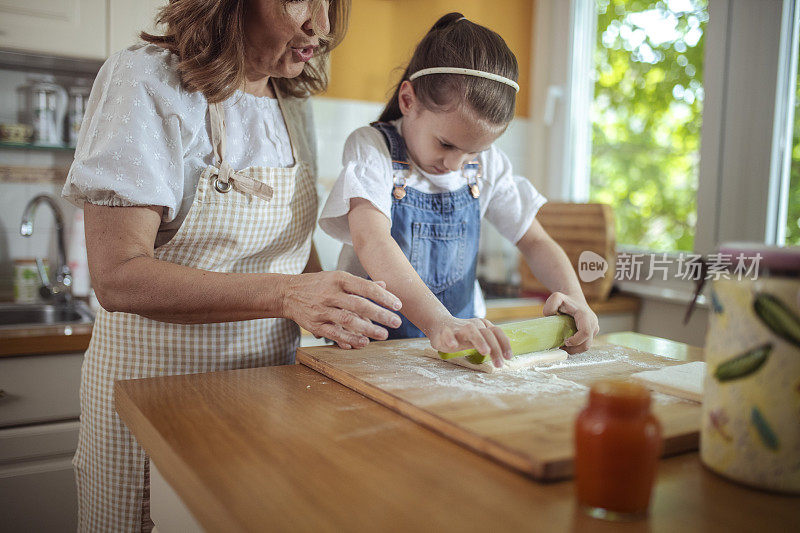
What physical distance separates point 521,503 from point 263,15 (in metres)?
0.86

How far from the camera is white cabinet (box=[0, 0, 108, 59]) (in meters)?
1.70

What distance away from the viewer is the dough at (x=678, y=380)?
79 centimetres

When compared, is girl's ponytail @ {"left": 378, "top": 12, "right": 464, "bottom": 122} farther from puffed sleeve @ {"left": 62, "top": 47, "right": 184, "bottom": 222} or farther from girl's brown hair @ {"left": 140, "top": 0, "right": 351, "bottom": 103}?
puffed sleeve @ {"left": 62, "top": 47, "right": 184, "bottom": 222}

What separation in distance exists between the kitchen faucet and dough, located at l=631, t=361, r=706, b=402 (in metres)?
1.78

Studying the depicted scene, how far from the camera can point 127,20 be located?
6.03 feet

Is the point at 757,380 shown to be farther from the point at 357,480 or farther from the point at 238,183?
the point at 238,183

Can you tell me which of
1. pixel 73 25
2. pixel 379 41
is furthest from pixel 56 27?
pixel 379 41

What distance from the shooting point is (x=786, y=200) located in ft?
6.29

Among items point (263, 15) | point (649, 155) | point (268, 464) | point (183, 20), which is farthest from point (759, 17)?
point (268, 464)

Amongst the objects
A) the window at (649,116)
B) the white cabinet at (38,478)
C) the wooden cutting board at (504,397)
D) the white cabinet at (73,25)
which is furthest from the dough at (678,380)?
the white cabinet at (73,25)

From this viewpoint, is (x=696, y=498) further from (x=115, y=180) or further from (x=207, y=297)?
(x=115, y=180)

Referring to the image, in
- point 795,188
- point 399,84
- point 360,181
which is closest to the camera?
point 360,181

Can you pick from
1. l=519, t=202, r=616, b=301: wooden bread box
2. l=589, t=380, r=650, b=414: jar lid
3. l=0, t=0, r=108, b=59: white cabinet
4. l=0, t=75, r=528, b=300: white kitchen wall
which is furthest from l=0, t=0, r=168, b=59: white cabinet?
l=589, t=380, r=650, b=414: jar lid

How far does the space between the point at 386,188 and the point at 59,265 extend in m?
1.40
